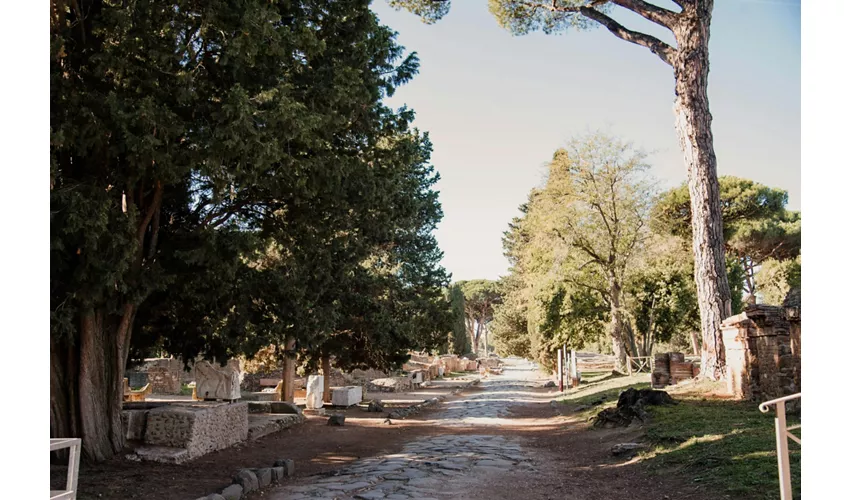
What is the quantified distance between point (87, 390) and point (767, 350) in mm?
8907

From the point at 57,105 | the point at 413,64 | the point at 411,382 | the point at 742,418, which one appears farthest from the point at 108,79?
the point at 411,382

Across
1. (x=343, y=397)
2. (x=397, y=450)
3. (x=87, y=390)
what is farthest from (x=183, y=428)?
(x=343, y=397)

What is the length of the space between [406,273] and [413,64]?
28.5 feet

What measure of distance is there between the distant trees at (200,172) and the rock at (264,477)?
6.17 feet

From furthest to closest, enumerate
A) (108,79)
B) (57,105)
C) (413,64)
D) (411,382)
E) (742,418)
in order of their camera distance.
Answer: (411,382) → (413,64) → (742,418) → (108,79) → (57,105)

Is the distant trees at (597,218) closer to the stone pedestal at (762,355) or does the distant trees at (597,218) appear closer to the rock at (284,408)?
the stone pedestal at (762,355)

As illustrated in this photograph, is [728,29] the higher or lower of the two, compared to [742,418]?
higher

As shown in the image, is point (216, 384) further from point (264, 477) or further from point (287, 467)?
point (264, 477)

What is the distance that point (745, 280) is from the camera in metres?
26.1

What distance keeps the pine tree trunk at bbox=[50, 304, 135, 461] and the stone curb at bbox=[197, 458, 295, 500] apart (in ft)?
6.38

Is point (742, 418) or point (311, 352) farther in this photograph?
point (311, 352)

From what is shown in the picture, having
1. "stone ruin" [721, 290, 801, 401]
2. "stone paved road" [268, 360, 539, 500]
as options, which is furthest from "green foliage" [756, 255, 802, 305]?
"stone paved road" [268, 360, 539, 500]

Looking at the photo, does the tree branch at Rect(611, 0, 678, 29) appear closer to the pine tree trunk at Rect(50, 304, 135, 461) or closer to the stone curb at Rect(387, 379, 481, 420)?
the stone curb at Rect(387, 379, 481, 420)

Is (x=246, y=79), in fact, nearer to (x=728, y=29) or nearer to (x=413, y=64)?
(x=413, y=64)
